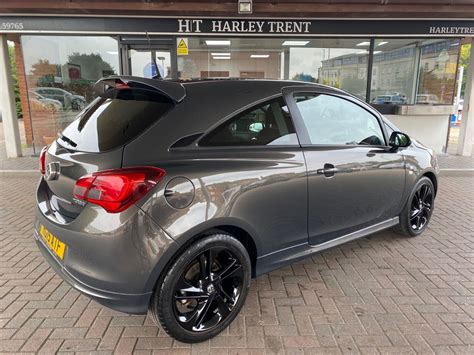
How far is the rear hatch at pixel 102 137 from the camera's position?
2318mm

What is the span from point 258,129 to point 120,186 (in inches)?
44.8

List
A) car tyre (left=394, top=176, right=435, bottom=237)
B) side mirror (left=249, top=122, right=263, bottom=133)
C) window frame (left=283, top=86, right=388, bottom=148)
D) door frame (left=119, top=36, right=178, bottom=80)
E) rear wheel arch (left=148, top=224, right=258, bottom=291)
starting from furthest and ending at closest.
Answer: door frame (left=119, top=36, right=178, bottom=80) → car tyre (left=394, top=176, right=435, bottom=237) → window frame (left=283, top=86, right=388, bottom=148) → side mirror (left=249, top=122, right=263, bottom=133) → rear wheel arch (left=148, top=224, right=258, bottom=291)

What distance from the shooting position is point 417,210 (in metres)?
4.27

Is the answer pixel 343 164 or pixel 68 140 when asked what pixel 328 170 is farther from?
pixel 68 140

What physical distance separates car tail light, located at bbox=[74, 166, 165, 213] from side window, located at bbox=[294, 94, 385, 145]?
1.43 m

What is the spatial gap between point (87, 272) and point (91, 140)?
847 millimetres

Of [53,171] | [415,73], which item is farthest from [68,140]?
[415,73]

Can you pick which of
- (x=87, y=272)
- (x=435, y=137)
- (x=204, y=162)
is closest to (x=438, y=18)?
(x=435, y=137)

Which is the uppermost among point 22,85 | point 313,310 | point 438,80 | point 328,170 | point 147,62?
point 147,62

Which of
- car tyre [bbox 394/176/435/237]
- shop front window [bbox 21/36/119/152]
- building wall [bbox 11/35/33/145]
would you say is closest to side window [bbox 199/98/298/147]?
car tyre [bbox 394/176/435/237]

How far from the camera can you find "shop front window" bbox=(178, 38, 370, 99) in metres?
8.59

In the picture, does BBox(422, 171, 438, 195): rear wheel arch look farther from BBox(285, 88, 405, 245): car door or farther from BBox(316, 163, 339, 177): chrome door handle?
BBox(316, 163, 339, 177): chrome door handle

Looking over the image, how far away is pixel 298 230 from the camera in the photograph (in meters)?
2.96

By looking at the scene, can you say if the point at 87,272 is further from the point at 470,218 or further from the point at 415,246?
the point at 470,218
